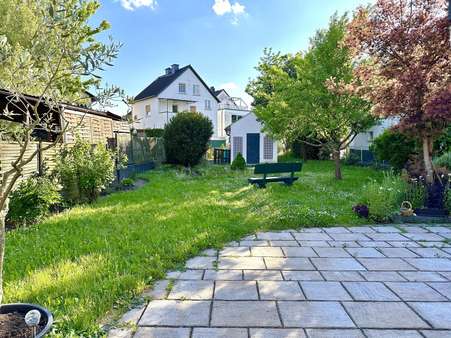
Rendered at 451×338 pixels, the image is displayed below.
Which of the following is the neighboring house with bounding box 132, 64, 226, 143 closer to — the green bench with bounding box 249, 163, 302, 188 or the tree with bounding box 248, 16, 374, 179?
the tree with bounding box 248, 16, 374, 179

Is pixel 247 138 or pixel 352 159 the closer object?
pixel 352 159

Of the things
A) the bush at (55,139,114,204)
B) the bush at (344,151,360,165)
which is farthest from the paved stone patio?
the bush at (344,151,360,165)

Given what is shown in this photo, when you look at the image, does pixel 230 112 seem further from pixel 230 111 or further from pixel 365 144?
pixel 365 144

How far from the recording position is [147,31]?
12297mm

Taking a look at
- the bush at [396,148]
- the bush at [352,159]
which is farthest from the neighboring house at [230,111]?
the bush at [396,148]

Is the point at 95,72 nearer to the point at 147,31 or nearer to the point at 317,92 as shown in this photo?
the point at 317,92

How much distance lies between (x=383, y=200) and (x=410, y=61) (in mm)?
2997

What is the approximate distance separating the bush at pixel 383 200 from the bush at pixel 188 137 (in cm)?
1020

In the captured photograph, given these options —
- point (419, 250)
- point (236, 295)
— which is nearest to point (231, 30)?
point (419, 250)

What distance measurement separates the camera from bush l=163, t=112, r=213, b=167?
51.6 ft

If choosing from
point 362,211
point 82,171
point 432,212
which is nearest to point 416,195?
point 432,212

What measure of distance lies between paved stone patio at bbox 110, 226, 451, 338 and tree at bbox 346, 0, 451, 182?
280cm

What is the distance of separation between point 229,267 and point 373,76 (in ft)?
18.9

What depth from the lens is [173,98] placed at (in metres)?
32.7
